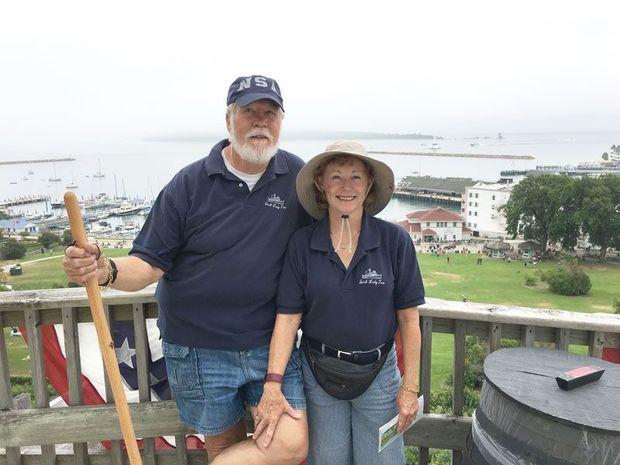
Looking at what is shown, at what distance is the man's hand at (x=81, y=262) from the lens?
166cm

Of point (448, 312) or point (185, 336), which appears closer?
point (185, 336)

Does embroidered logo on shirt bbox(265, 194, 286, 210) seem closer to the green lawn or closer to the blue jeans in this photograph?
the blue jeans

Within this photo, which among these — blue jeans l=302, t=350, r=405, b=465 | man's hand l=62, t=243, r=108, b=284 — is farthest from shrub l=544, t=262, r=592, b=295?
man's hand l=62, t=243, r=108, b=284

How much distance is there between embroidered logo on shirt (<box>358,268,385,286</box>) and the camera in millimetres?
1923

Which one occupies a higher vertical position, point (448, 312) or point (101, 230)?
point (448, 312)

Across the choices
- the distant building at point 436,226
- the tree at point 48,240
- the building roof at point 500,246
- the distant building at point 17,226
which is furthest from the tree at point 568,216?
the distant building at point 17,226

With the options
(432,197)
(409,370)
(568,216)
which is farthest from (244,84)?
(432,197)

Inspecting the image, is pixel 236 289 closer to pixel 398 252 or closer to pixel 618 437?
pixel 398 252

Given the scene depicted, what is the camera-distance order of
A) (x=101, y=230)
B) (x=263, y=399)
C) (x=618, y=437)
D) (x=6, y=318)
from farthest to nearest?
(x=101, y=230), (x=6, y=318), (x=263, y=399), (x=618, y=437)

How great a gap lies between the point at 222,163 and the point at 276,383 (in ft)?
3.11

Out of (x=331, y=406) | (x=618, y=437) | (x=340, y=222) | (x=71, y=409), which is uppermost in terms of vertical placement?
(x=340, y=222)

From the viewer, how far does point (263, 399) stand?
1.97 m

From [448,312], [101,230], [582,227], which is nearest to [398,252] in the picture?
[448,312]

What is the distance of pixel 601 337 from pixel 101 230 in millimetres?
62603
